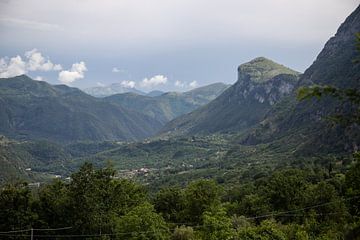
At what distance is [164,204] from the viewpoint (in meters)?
80.4

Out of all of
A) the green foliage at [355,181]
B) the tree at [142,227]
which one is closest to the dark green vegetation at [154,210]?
the tree at [142,227]

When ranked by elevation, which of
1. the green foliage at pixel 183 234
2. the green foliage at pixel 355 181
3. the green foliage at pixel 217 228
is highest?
the green foliage at pixel 355 181

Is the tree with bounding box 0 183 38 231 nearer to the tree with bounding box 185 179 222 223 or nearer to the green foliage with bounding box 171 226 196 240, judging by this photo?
the green foliage with bounding box 171 226 196 240

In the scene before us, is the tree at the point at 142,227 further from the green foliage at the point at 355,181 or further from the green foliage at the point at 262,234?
the green foliage at the point at 355,181

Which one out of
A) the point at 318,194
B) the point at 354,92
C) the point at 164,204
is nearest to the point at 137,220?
the point at 164,204

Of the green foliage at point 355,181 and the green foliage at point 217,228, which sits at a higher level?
the green foliage at point 355,181

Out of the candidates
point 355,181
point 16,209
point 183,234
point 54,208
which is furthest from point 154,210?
point 355,181

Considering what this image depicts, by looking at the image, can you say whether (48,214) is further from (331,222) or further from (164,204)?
(331,222)

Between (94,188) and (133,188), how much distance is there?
13.6 meters

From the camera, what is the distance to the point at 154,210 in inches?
2569

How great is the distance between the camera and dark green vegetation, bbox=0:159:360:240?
185 ft

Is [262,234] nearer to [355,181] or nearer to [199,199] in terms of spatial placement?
[355,181]

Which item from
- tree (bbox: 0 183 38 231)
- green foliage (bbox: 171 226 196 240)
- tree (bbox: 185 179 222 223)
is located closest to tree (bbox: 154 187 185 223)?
tree (bbox: 185 179 222 223)

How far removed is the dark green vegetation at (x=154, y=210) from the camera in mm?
56281
